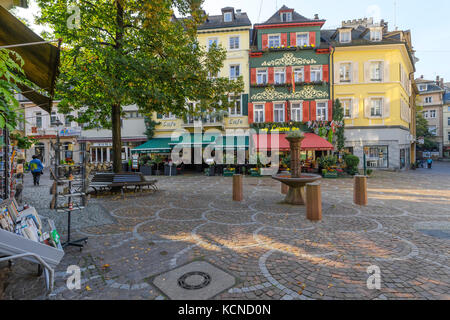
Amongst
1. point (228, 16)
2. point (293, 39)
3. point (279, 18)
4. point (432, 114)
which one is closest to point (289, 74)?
point (293, 39)

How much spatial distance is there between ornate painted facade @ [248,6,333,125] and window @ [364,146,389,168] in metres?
4.69

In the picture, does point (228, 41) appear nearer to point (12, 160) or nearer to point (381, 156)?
point (381, 156)

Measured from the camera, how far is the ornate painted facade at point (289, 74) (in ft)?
66.6

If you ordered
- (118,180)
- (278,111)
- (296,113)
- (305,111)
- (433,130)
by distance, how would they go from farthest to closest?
(433,130)
(278,111)
(296,113)
(305,111)
(118,180)

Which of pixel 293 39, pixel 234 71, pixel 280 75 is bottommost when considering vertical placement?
pixel 280 75

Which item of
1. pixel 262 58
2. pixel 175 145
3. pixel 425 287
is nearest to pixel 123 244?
pixel 425 287

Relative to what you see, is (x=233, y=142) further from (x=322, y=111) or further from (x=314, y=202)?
(x=314, y=202)

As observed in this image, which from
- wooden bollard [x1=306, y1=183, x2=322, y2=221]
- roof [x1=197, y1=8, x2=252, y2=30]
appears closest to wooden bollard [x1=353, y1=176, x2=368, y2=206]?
wooden bollard [x1=306, y1=183, x2=322, y2=221]

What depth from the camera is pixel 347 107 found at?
2039cm

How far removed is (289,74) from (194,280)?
804 inches

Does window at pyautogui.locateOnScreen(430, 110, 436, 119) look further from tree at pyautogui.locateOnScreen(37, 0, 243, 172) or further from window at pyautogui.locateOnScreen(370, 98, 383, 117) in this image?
tree at pyautogui.locateOnScreen(37, 0, 243, 172)
